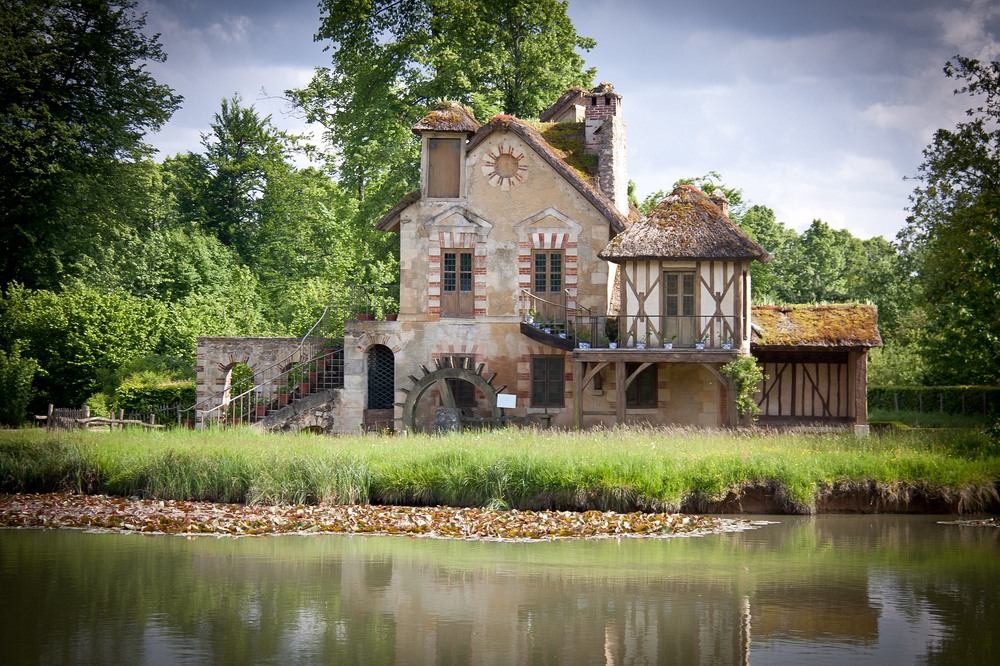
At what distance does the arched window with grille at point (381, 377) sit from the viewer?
3353 cm

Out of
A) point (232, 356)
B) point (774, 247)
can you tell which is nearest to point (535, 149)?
point (232, 356)

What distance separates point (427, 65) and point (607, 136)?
8254 millimetres

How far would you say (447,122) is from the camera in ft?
106

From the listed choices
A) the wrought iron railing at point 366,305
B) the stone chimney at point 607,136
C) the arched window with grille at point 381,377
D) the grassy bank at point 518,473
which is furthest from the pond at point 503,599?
the stone chimney at point 607,136

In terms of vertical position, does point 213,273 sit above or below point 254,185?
below

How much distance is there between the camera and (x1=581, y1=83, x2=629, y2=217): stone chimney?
107 ft

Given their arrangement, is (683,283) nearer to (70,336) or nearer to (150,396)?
(150,396)

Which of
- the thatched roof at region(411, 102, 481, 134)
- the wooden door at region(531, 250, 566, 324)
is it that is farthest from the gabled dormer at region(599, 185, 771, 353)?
the thatched roof at region(411, 102, 481, 134)

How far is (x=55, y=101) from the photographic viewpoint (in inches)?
1651

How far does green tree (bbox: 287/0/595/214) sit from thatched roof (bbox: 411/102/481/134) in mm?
3875

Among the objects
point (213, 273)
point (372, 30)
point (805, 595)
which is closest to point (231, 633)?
point (805, 595)

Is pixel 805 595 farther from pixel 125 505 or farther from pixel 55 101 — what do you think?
pixel 55 101

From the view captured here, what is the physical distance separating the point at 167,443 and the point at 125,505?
3340 mm

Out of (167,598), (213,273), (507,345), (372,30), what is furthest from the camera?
(213,273)
